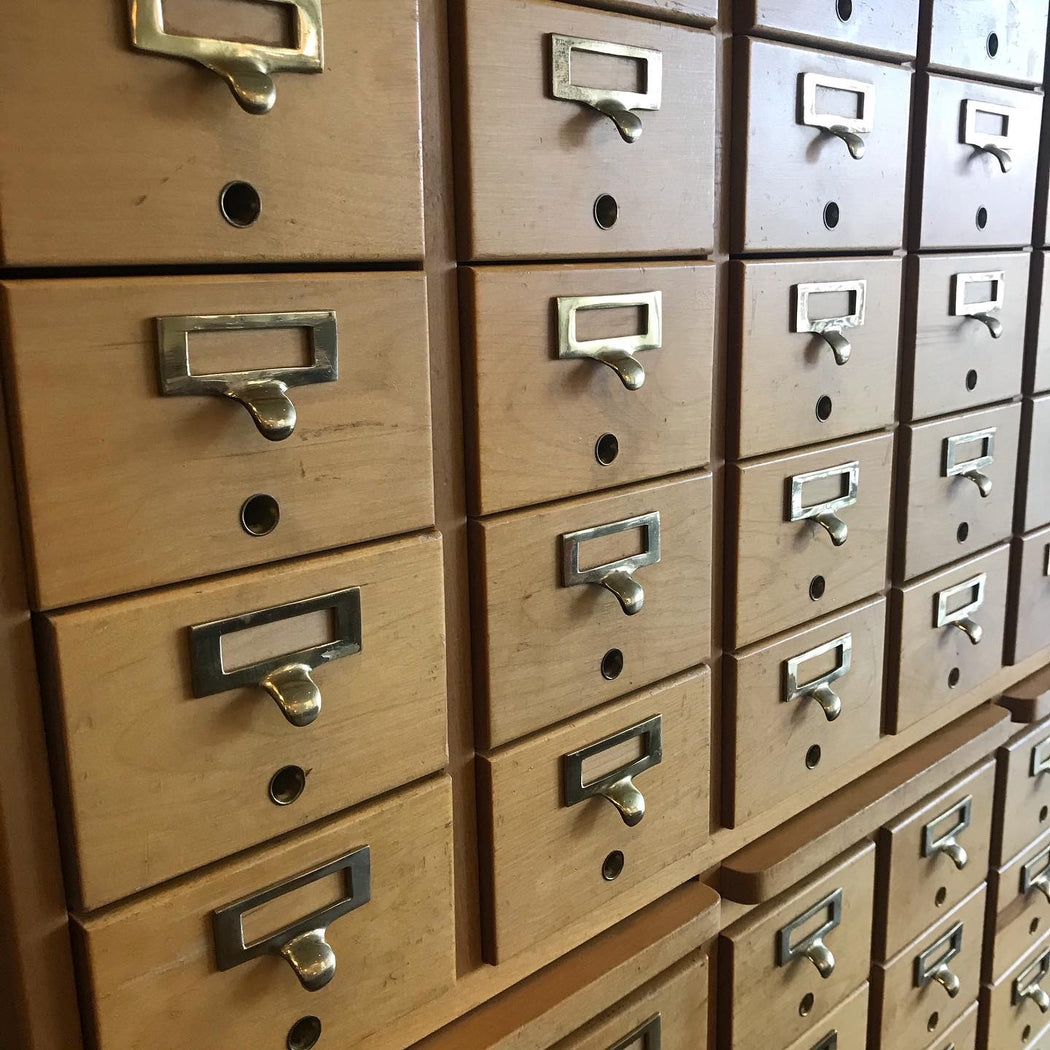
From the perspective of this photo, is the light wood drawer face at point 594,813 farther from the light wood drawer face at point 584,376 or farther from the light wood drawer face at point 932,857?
the light wood drawer face at point 932,857

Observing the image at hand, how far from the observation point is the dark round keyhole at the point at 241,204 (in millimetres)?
561

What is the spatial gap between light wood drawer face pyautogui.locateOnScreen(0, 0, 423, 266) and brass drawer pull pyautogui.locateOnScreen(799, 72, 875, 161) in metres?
0.41

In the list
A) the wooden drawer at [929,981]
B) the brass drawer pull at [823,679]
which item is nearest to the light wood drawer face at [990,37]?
the brass drawer pull at [823,679]

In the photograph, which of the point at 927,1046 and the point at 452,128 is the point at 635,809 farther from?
the point at 927,1046

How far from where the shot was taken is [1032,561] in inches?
53.2

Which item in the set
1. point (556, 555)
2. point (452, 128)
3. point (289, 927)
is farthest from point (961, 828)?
point (452, 128)

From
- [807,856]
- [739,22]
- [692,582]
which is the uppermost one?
[739,22]

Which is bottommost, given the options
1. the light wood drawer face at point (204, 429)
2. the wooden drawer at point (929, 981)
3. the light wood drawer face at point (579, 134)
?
the wooden drawer at point (929, 981)

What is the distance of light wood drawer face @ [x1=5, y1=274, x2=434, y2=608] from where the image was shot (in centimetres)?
51

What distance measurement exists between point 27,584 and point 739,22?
2.19 ft

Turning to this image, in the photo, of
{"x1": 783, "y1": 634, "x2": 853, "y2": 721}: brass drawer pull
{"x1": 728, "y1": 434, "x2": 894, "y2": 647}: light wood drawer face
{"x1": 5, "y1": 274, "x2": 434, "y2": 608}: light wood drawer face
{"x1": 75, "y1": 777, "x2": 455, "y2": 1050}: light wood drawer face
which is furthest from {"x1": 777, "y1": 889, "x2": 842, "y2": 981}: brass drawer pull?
{"x1": 5, "y1": 274, "x2": 434, "y2": 608}: light wood drawer face

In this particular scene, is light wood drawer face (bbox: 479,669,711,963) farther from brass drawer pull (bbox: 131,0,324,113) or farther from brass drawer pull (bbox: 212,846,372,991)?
brass drawer pull (bbox: 131,0,324,113)

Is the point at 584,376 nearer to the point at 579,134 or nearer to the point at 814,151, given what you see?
the point at 579,134

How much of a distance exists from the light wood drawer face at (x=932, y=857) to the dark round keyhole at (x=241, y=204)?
3.12 ft
